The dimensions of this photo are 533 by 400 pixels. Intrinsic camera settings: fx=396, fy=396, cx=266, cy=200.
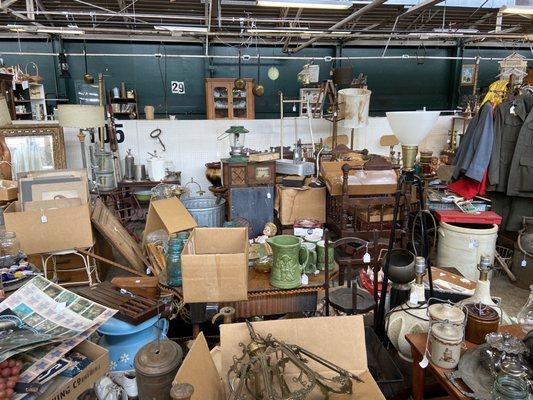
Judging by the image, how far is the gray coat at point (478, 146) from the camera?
375 centimetres

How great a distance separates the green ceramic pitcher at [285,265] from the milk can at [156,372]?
0.74 meters

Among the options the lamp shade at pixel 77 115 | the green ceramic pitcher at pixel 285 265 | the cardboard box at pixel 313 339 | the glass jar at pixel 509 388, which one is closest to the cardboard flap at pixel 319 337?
the cardboard box at pixel 313 339

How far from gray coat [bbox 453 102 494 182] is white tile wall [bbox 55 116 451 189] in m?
2.65

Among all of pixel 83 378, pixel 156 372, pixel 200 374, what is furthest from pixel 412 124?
pixel 83 378

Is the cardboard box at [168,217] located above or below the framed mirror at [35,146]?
below

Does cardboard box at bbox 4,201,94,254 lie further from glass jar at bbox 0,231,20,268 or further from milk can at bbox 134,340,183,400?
Answer: milk can at bbox 134,340,183,400

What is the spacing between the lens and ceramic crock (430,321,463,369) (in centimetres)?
140

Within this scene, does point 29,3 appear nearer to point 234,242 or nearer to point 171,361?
point 234,242

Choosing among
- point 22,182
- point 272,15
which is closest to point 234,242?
point 22,182

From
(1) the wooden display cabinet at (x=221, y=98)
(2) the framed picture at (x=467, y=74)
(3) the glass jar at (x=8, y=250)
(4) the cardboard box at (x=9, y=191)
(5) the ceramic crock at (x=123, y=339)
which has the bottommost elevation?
(5) the ceramic crock at (x=123, y=339)

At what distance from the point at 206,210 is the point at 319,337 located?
9.09 ft

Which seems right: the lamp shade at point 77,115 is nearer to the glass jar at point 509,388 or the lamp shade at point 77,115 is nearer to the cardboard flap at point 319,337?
the cardboard flap at point 319,337

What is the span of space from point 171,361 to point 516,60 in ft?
14.8

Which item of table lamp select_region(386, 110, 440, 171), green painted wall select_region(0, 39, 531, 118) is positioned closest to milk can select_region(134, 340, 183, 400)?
table lamp select_region(386, 110, 440, 171)
